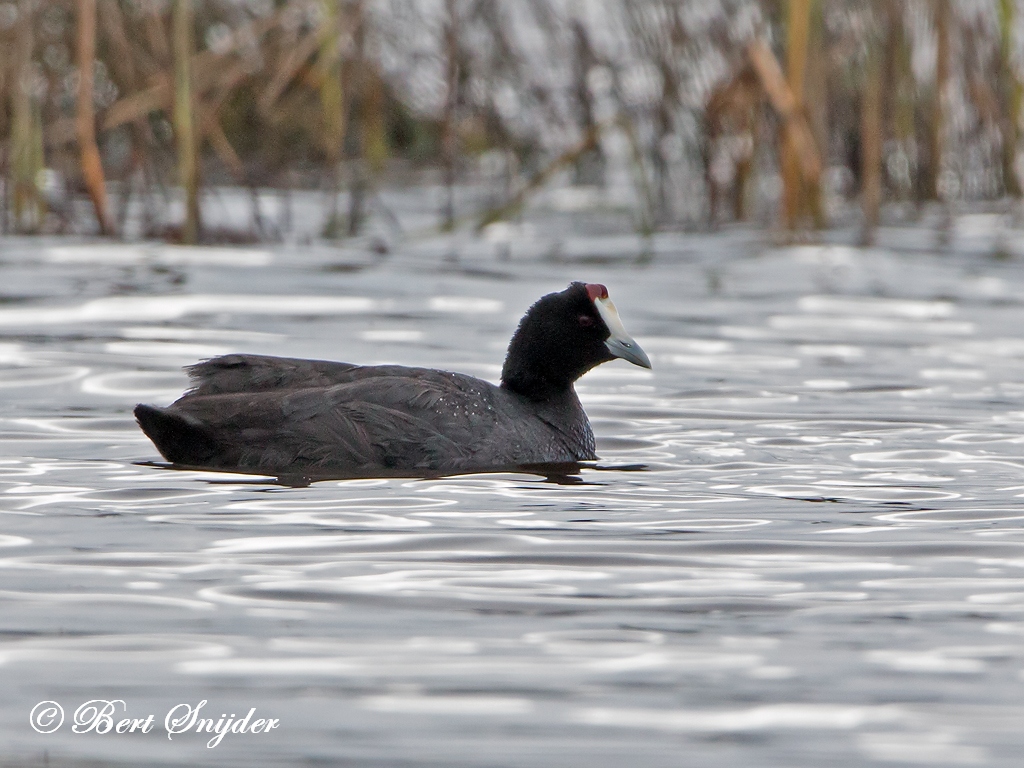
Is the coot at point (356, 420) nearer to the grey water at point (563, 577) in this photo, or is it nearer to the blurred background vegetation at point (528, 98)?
the grey water at point (563, 577)

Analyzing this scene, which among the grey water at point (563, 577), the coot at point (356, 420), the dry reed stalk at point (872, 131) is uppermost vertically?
the dry reed stalk at point (872, 131)

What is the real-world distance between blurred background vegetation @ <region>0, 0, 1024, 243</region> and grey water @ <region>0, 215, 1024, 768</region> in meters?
2.07

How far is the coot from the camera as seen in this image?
17.5 feet

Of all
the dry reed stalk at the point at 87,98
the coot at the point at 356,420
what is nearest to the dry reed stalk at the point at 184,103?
the dry reed stalk at the point at 87,98

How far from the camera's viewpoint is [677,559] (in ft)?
14.1

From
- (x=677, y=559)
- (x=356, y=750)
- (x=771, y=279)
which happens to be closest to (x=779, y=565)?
(x=677, y=559)

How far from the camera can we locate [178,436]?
5.28 metres

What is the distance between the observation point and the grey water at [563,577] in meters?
3.13

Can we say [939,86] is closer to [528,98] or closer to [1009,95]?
[1009,95]

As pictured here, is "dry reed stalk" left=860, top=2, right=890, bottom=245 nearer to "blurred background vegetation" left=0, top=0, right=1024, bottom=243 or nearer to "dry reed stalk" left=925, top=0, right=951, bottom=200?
"blurred background vegetation" left=0, top=0, right=1024, bottom=243

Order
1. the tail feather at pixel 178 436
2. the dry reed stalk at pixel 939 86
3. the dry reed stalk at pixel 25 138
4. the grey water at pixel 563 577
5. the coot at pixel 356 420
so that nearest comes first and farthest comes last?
the grey water at pixel 563 577
the tail feather at pixel 178 436
the coot at pixel 356 420
the dry reed stalk at pixel 25 138
the dry reed stalk at pixel 939 86

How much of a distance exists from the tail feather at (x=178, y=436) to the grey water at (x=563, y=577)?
8 centimetres

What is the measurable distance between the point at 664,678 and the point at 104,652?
1.08 metres

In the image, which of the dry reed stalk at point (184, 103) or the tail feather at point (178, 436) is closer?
the tail feather at point (178, 436)
